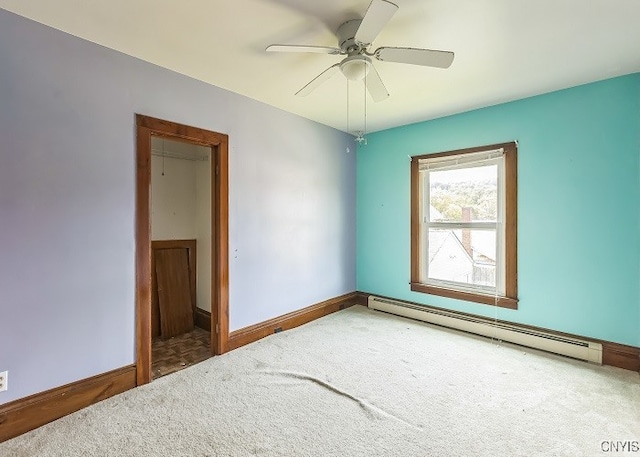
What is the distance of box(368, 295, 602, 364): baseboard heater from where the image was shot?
2658 millimetres

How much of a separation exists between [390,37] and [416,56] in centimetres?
34

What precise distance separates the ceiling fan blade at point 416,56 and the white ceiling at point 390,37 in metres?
0.23

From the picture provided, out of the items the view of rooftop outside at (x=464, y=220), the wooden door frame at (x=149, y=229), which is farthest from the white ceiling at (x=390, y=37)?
the view of rooftop outside at (x=464, y=220)

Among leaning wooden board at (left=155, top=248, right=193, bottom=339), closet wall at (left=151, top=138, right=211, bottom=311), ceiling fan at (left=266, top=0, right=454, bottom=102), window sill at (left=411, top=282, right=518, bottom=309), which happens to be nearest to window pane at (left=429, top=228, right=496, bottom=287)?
window sill at (left=411, top=282, right=518, bottom=309)

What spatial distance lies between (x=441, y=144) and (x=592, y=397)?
8.83ft

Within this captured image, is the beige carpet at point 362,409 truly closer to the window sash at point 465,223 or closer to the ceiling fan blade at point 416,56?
the window sash at point 465,223

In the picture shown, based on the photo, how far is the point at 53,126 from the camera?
75.2 inches

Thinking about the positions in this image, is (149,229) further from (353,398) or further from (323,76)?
A: (353,398)

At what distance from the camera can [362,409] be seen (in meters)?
1.98

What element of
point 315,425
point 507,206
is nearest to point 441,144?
point 507,206

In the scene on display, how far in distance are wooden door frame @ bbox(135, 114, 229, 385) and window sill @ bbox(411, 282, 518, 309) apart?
7.72ft

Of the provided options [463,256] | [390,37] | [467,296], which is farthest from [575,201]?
[390,37]

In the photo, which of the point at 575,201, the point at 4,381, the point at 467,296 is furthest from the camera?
the point at 467,296

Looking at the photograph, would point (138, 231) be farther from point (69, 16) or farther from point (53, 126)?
point (69, 16)
